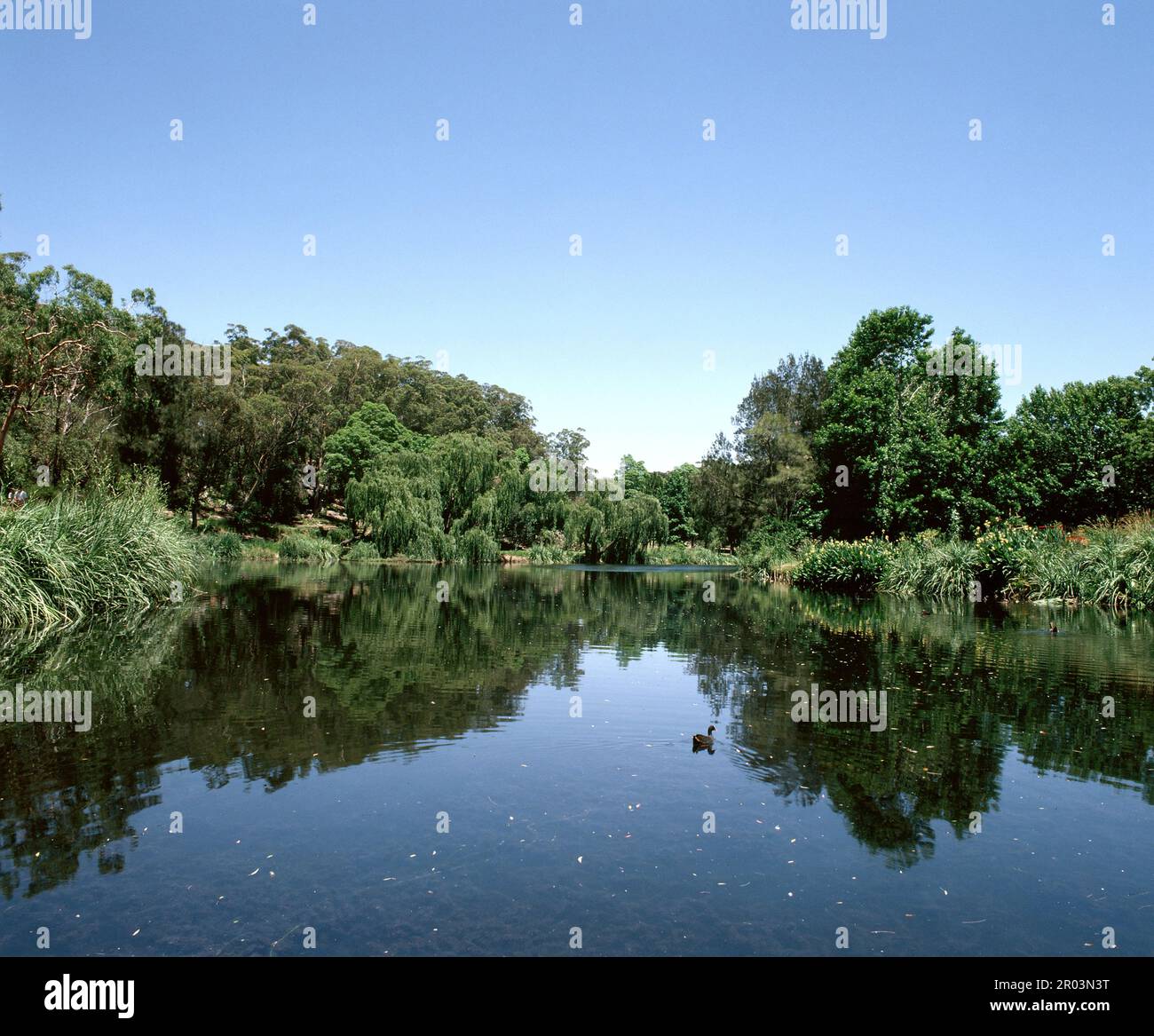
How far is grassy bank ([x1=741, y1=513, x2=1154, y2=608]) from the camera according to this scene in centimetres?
2358

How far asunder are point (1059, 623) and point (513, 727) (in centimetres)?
1563

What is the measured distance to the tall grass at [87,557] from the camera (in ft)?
50.0

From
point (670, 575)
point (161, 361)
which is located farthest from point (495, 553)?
point (161, 361)

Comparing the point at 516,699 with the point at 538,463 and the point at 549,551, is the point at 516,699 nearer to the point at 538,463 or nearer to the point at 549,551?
the point at 549,551

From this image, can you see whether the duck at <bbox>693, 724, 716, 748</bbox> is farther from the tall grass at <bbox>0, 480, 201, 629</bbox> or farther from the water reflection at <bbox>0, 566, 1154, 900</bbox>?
the tall grass at <bbox>0, 480, 201, 629</bbox>

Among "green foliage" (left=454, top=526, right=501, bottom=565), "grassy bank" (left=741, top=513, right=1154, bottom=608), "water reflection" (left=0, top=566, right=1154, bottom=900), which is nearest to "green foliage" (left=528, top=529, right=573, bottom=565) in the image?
"green foliage" (left=454, top=526, right=501, bottom=565)

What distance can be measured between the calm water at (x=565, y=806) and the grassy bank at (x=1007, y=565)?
454 inches

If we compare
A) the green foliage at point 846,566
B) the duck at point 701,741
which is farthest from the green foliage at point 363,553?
the duck at point 701,741

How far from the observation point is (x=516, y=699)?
10312 mm

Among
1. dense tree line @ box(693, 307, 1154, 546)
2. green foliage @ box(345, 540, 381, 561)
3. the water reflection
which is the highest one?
dense tree line @ box(693, 307, 1154, 546)

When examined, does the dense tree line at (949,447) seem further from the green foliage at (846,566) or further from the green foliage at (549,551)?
the green foliage at (549,551)

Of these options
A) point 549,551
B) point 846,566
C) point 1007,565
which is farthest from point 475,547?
point 1007,565

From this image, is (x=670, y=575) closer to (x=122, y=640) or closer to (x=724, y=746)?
(x=122, y=640)

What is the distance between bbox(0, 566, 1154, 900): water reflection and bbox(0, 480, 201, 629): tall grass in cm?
127
